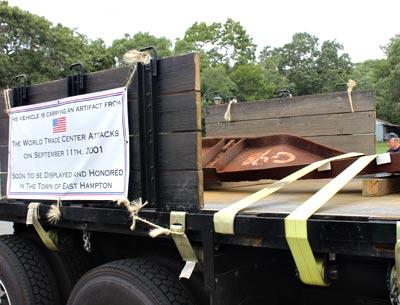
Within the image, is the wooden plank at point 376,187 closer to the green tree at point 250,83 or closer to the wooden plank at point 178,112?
the wooden plank at point 178,112

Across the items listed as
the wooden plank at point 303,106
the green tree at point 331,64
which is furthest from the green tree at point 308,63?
the wooden plank at point 303,106

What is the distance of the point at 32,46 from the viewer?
38594mm

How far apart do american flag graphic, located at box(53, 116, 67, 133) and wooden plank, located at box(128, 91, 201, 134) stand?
0.50 meters

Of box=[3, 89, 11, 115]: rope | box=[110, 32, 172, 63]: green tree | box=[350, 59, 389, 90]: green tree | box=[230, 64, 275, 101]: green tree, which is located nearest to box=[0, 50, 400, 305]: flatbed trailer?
box=[3, 89, 11, 115]: rope

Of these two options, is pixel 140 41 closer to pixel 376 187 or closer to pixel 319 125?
pixel 319 125

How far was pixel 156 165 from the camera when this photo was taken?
2.50m

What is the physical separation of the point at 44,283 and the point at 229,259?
1.44 metres

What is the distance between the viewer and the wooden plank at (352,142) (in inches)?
169

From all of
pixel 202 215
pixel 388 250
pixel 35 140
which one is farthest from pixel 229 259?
pixel 35 140

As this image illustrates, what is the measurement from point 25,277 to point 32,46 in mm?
37825

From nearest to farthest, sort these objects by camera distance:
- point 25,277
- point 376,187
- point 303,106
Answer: point 376,187 → point 25,277 → point 303,106

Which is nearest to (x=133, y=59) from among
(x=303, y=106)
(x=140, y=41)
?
(x=303, y=106)

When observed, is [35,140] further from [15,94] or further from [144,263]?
[144,263]

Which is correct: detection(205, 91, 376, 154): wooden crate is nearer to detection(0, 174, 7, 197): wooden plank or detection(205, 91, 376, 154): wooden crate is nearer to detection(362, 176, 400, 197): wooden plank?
detection(362, 176, 400, 197): wooden plank
